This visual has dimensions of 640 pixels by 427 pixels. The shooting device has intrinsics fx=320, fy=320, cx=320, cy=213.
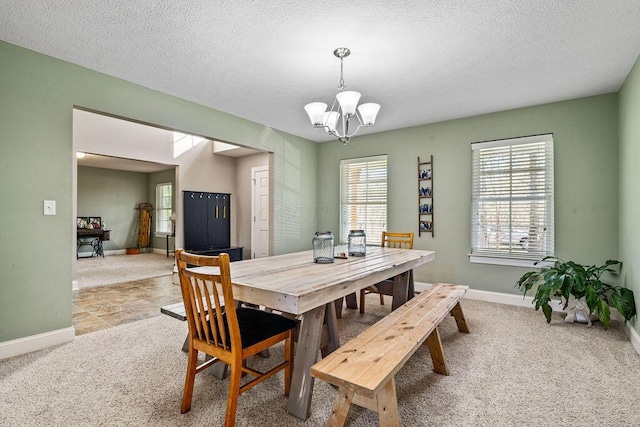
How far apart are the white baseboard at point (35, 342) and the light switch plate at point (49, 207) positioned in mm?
1014

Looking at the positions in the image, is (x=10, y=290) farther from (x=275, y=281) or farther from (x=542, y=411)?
(x=542, y=411)

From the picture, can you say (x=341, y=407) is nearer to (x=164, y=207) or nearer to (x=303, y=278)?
(x=303, y=278)

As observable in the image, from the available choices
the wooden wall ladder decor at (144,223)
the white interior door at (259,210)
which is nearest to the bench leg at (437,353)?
the white interior door at (259,210)

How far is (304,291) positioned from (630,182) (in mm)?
3277

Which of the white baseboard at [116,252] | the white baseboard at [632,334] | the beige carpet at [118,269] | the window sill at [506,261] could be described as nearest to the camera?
the white baseboard at [632,334]

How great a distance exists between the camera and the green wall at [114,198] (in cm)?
871

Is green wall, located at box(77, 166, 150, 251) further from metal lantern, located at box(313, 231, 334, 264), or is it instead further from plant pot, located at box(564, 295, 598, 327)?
plant pot, located at box(564, 295, 598, 327)

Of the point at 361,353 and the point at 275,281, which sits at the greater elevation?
the point at 275,281

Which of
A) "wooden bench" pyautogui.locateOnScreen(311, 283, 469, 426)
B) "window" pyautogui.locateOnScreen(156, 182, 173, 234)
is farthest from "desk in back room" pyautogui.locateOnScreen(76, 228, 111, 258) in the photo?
"wooden bench" pyautogui.locateOnScreen(311, 283, 469, 426)

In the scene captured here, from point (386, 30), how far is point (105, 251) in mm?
9543

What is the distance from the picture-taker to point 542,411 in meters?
1.80

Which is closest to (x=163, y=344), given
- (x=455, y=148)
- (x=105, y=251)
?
(x=455, y=148)

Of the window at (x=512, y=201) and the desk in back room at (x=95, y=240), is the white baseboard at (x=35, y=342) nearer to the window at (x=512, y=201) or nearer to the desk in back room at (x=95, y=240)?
the window at (x=512, y=201)

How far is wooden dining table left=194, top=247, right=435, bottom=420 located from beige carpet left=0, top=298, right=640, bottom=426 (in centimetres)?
22
